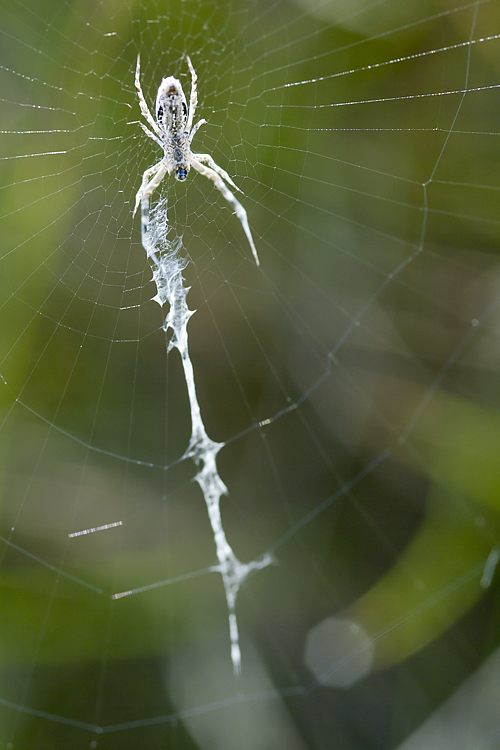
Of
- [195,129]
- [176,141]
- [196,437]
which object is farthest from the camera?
[176,141]

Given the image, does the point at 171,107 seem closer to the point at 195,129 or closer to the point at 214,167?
the point at 195,129

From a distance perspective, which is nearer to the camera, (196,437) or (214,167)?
(196,437)

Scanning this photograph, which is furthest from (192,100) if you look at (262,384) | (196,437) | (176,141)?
(196,437)

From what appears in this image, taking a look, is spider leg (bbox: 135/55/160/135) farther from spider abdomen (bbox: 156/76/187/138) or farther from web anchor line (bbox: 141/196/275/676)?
web anchor line (bbox: 141/196/275/676)

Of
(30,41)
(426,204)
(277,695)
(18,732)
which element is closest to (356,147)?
(426,204)

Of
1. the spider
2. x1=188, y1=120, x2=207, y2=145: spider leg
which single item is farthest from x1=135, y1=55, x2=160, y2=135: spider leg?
x1=188, y1=120, x2=207, y2=145: spider leg

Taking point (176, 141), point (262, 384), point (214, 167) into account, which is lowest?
point (262, 384)
